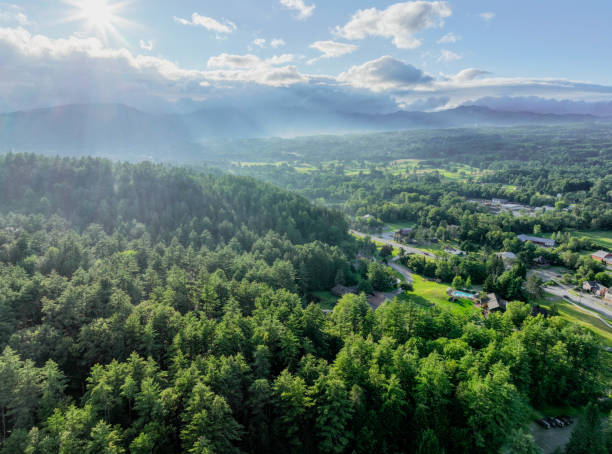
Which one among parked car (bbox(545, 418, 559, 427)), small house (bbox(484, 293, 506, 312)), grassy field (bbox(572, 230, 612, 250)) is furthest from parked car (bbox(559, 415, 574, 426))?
grassy field (bbox(572, 230, 612, 250))

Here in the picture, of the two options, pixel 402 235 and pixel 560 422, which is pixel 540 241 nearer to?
pixel 402 235

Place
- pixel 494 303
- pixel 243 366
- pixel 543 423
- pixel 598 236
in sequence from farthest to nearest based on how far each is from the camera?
pixel 598 236 → pixel 494 303 → pixel 543 423 → pixel 243 366

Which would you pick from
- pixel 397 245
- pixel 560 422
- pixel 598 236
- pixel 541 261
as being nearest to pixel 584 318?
pixel 541 261

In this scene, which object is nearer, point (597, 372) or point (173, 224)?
point (597, 372)

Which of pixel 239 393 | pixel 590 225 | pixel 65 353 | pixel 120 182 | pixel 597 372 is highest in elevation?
pixel 120 182

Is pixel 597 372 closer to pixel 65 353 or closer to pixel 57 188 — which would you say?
pixel 65 353

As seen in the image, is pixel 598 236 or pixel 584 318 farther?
pixel 598 236

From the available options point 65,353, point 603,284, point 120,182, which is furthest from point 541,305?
point 120,182
